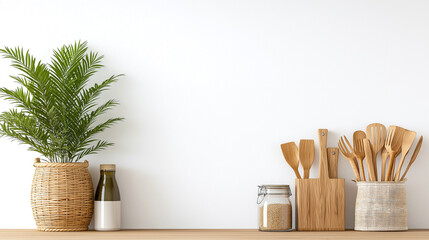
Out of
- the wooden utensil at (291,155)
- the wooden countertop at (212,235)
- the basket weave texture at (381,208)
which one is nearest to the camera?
the wooden countertop at (212,235)

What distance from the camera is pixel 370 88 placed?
1.85m

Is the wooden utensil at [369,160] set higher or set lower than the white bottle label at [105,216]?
higher

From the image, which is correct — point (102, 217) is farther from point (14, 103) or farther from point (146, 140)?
point (14, 103)

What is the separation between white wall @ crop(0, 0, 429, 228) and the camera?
1.83 m

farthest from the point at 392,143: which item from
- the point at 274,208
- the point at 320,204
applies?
the point at 274,208

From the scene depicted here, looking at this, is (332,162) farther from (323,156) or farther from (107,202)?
(107,202)

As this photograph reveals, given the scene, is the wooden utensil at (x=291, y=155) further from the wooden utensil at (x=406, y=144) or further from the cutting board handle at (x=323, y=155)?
the wooden utensil at (x=406, y=144)

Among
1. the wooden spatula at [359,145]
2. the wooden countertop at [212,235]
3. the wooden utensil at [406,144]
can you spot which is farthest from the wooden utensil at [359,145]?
the wooden countertop at [212,235]

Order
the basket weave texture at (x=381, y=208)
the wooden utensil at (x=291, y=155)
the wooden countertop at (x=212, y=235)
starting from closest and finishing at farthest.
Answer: the wooden countertop at (x=212, y=235) → the basket weave texture at (x=381, y=208) → the wooden utensil at (x=291, y=155)

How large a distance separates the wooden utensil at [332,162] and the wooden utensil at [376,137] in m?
0.12

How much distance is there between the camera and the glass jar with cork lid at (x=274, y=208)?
170cm

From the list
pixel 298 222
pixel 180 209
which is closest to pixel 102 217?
pixel 180 209

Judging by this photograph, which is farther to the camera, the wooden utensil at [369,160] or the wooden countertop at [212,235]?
the wooden utensil at [369,160]

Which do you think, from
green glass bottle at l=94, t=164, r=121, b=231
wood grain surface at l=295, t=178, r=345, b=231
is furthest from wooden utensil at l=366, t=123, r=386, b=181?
green glass bottle at l=94, t=164, r=121, b=231
